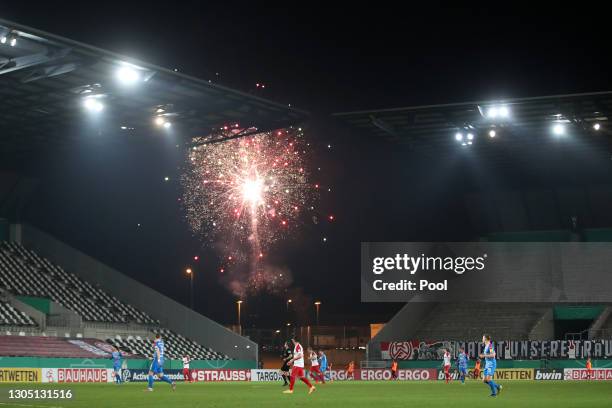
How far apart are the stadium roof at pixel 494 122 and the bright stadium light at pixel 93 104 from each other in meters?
12.8

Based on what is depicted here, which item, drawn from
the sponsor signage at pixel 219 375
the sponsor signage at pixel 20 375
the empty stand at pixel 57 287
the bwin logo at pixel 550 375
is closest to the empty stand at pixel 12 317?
the empty stand at pixel 57 287

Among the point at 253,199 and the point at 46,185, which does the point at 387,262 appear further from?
the point at 46,185

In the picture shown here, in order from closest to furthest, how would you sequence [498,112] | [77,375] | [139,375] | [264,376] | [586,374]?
[77,375]
[139,375]
[498,112]
[264,376]
[586,374]

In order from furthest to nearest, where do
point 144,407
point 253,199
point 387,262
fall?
point 387,262, point 253,199, point 144,407

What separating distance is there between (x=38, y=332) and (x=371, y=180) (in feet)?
75.7

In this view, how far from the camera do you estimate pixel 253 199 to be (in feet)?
180

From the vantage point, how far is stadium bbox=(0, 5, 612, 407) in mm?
50031

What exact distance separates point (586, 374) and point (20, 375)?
31.6 metres

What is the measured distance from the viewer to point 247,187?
54.2 metres

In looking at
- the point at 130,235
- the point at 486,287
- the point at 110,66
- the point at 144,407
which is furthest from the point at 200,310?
the point at 144,407

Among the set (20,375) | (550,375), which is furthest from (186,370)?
(550,375)

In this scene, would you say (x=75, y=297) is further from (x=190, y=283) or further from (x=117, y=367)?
(x=117, y=367)

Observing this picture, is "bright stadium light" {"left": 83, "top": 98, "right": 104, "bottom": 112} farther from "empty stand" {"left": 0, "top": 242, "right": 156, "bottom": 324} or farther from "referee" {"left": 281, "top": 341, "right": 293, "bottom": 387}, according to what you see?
"referee" {"left": 281, "top": 341, "right": 293, "bottom": 387}

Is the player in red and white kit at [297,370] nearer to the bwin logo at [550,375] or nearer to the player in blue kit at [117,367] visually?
the player in blue kit at [117,367]
